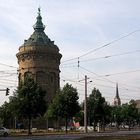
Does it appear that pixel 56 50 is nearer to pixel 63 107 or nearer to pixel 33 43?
pixel 33 43

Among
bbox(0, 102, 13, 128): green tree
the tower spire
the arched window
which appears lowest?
bbox(0, 102, 13, 128): green tree

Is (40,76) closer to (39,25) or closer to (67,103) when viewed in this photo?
(39,25)

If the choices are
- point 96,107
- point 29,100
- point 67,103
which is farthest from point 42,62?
point 29,100

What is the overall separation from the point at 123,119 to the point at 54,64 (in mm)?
27408

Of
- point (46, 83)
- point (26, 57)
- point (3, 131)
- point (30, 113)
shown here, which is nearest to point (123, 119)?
point (46, 83)

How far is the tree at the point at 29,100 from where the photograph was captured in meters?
70.7

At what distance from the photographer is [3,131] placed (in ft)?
208

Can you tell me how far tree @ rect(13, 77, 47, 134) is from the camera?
70.7m

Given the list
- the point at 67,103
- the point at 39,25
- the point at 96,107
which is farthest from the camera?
the point at 39,25

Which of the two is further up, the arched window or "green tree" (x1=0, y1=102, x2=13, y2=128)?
the arched window

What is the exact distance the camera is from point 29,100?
71125 millimetres

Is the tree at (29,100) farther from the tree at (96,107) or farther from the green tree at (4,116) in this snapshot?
the green tree at (4,116)

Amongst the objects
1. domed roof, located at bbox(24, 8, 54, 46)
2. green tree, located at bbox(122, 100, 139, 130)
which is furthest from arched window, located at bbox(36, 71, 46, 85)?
green tree, located at bbox(122, 100, 139, 130)

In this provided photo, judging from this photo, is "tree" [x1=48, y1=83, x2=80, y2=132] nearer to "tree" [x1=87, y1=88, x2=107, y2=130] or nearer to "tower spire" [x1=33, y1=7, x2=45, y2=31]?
Answer: "tree" [x1=87, y1=88, x2=107, y2=130]
